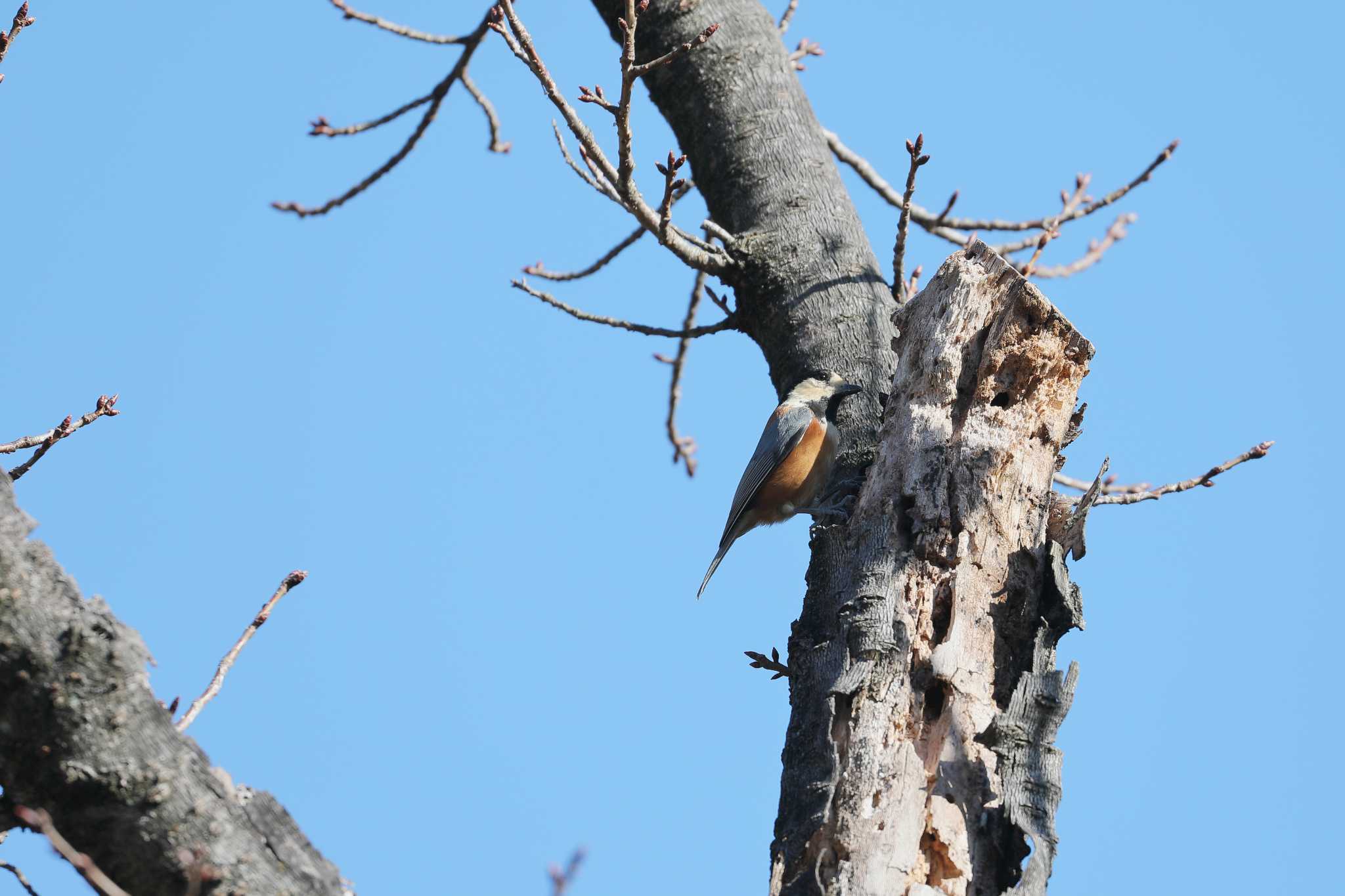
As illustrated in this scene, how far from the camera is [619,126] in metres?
3.50

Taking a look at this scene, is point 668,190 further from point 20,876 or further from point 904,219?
point 20,876

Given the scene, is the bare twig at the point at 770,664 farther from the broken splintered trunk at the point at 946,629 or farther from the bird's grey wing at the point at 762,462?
the bird's grey wing at the point at 762,462

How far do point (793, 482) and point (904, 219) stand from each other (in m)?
2.03

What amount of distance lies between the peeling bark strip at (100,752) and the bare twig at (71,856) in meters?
0.06

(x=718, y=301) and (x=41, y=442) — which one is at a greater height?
(x=718, y=301)

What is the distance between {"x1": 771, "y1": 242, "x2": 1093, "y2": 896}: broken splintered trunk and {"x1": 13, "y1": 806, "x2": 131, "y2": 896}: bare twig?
4.46ft

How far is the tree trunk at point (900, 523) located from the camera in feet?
8.43

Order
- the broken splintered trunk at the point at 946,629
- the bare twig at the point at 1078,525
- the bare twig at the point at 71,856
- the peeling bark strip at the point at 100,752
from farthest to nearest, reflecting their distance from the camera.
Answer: the bare twig at the point at 1078,525 < the broken splintered trunk at the point at 946,629 < the peeling bark strip at the point at 100,752 < the bare twig at the point at 71,856

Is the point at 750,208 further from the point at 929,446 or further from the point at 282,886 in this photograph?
the point at 282,886

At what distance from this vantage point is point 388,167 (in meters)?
4.98

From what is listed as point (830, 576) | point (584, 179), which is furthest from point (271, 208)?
point (830, 576)

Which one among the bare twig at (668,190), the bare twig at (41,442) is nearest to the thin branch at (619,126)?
the bare twig at (668,190)

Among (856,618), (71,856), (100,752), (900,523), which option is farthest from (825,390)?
(71,856)

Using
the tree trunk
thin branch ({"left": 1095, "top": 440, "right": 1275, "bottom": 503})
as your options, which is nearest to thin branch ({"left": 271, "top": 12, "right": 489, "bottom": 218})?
the tree trunk
